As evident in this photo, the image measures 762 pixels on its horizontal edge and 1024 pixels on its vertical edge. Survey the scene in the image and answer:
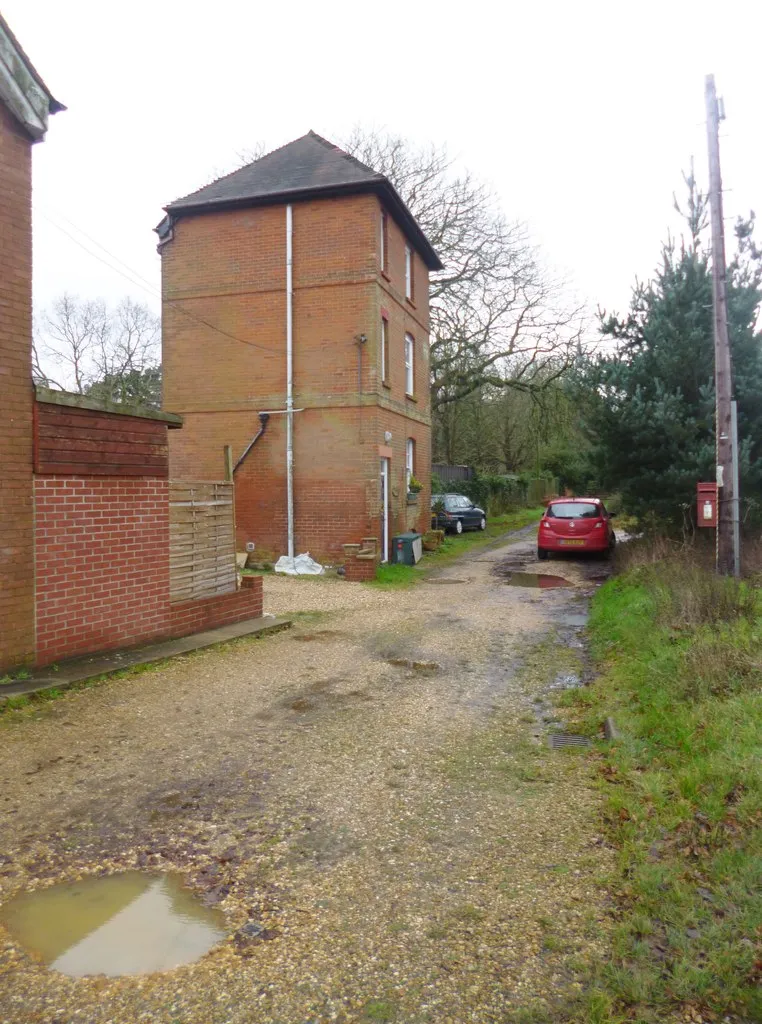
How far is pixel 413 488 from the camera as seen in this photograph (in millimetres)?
19609

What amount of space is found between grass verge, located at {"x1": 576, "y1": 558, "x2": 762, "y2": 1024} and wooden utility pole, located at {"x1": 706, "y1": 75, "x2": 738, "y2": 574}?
8.87ft

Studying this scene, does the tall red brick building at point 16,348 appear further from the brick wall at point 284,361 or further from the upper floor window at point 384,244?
the upper floor window at point 384,244

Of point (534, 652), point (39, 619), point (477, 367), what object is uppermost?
point (477, 367)

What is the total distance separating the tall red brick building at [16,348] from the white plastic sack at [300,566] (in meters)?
9.36

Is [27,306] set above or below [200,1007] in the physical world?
above

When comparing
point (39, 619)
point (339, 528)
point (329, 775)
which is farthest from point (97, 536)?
point (339, 528)

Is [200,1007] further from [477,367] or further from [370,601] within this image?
[477,367]

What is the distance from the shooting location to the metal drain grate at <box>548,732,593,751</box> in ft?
18.2

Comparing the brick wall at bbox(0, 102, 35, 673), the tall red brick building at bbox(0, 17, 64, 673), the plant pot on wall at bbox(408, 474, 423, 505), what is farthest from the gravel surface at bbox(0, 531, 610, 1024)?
the plant pot on wall at bbox(408, 474, 423, 505)

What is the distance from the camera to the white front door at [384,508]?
17.3 meters

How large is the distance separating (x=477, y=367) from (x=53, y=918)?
26798 millimetres

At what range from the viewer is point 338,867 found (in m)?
3.62

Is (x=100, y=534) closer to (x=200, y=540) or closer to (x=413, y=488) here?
(x=200, y=540)

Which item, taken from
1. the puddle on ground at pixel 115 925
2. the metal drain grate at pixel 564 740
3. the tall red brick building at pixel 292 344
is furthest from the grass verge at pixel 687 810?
the tall red brick building at pixel 292 344
